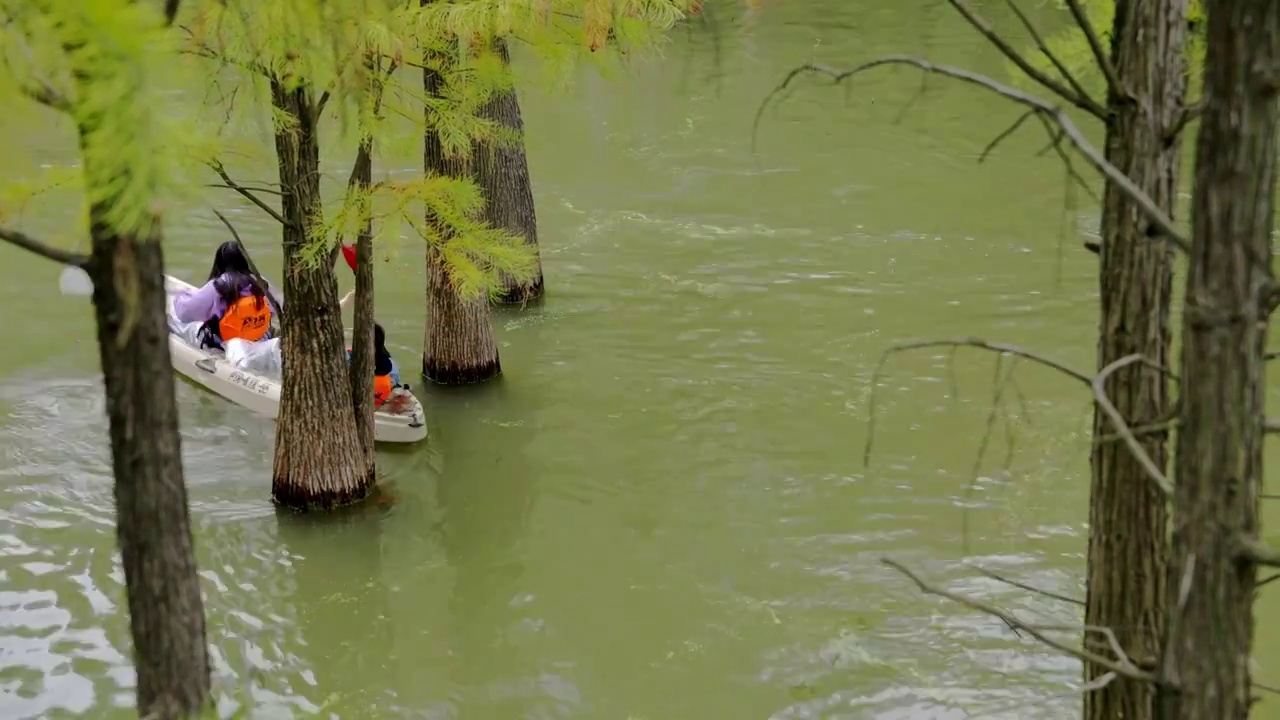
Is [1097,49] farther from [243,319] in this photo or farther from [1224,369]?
[243,319]

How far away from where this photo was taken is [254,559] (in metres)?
7.82

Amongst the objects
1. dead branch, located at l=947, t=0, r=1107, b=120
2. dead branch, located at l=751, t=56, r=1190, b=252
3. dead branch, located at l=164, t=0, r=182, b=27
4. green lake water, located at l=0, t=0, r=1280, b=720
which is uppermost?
dead branch, located at l=164, t=0, r=182, b=27

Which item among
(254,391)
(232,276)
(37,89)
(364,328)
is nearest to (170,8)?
(37,89)

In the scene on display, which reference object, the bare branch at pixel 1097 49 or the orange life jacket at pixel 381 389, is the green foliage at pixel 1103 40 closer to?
the bare branch at pixel 1097 49

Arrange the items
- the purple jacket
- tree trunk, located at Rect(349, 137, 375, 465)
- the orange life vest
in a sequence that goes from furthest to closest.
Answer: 1. the purple jacket
2. the orange life vest
3. tree trunk, located at Rect(349, 137, 375, 465)

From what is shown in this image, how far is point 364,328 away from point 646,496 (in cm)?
229

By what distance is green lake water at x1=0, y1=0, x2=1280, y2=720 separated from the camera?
661 cm

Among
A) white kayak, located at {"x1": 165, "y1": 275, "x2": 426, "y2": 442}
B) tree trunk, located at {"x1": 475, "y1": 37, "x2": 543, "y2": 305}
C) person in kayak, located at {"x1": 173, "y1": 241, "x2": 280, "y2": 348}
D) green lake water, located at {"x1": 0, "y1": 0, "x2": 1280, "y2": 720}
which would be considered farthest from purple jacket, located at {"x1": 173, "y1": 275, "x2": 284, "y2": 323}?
tree trunk, located at {"x1": 475, "y1": 37, "x2": 543, "y2": 305}

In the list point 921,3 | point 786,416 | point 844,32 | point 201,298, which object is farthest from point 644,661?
point 921,3

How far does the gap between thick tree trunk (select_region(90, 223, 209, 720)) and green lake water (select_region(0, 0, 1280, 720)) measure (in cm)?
26

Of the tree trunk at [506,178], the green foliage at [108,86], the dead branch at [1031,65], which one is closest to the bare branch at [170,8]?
the green foliage at [108,86]

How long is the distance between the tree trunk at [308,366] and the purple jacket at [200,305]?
2643mm

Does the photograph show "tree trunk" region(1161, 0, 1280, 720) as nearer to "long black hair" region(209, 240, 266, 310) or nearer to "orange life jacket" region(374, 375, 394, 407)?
"orange life jacket" region(374, 375, 394, 407)

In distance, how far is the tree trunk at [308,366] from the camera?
7402 mm
